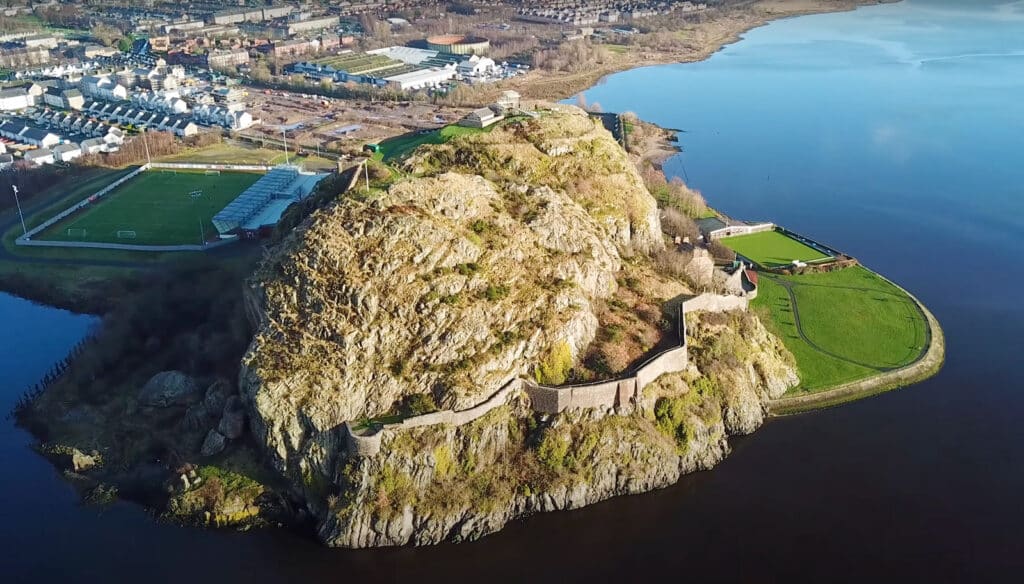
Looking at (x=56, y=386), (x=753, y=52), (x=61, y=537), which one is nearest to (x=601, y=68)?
(x=753, y=52)

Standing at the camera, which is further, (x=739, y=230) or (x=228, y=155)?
(x=228, y=155)

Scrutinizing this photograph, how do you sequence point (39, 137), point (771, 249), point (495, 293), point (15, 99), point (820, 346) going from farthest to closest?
1. point (15, 99)
2. point (39, 137)
3. point (771, 249)
4. point (820, 346)
5. point (495, 293)

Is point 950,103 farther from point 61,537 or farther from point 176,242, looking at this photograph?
point 61,537

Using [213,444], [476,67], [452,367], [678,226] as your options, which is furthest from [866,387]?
[476,67]

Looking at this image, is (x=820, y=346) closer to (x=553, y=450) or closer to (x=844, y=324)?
(x=844, y=324)

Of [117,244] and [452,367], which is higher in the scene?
[452,367]

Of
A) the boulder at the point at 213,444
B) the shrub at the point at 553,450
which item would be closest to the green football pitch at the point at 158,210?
the boulder at the point at 213,444

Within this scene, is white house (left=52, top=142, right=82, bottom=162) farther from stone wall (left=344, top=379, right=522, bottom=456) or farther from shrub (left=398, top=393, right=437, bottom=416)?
stone wall (left=344, top=379, right=522, bottom=456)
